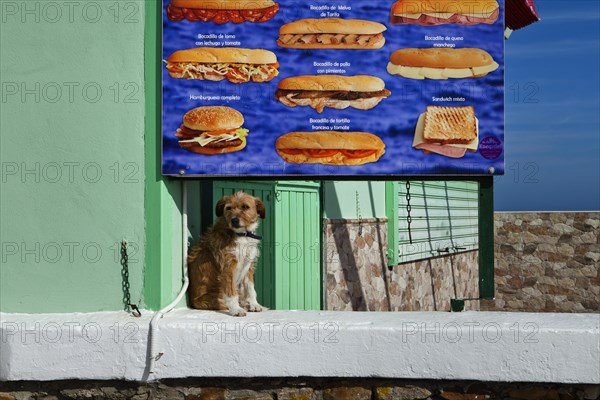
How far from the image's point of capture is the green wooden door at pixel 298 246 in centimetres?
873

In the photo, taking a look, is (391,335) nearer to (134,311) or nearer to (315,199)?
(134,311)

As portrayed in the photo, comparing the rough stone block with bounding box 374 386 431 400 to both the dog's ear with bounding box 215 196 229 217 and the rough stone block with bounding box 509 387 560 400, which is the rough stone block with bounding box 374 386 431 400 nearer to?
the rough stone block with bounding box 509 387 560 400

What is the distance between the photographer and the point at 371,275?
11.2 m

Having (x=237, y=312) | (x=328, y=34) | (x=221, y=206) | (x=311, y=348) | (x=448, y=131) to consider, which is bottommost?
(x=311, y=348)

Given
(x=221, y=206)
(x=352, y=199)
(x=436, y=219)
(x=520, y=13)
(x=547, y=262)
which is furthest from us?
(x=547, y=262)

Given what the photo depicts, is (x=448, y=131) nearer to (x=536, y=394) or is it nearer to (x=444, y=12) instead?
(x=444, y=12)

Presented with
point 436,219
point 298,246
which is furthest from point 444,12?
point 436,219

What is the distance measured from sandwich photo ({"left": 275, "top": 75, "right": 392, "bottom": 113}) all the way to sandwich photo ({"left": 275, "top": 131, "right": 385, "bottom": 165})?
0.65 ft

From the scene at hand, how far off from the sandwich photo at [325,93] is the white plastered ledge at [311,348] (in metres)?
1.50

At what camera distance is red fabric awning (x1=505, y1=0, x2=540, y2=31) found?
31.8 feet

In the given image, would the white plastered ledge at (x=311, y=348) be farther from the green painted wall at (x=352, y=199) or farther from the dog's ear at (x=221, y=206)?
the green painted wall at (x=352, y=199)

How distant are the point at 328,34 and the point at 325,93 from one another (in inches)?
16.4

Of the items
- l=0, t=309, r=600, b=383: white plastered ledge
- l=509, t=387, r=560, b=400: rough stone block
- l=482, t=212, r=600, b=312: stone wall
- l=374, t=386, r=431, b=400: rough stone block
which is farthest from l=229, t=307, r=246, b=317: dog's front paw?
l=482, t=212, r=600, b=312: stone wall

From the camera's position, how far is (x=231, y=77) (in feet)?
19.6
